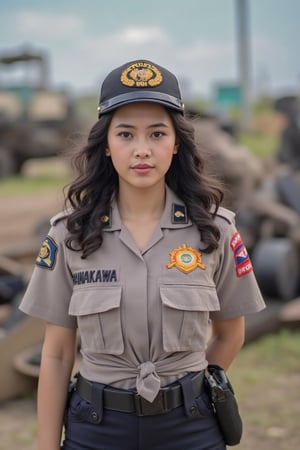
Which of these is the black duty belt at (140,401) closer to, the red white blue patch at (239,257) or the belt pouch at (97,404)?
the belt pouch at (97,404)

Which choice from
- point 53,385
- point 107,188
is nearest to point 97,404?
point 53,385

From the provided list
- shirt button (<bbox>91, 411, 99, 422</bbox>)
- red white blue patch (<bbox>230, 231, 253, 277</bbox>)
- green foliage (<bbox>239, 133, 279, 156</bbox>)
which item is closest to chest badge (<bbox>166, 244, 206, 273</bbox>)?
red white blue patch (<bbox>230, 231, 253, 277</bbox>)

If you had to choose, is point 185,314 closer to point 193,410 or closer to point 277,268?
point 193,410

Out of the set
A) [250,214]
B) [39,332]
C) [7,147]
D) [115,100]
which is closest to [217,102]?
[7,147]

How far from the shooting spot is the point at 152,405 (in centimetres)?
170

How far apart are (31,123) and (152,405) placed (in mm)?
15920

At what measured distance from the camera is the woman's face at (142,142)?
1.73m

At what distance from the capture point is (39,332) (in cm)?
414

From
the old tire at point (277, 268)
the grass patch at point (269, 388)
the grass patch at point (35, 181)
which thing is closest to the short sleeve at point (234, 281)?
the grass patch at point (269, 388)

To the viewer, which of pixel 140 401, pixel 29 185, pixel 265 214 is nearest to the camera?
pixel 140 401

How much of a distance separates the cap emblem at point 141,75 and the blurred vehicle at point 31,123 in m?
14.9

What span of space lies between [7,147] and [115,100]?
1560 centimetres

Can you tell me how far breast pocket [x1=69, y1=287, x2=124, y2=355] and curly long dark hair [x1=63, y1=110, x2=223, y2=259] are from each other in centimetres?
10

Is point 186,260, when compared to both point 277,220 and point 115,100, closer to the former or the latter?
point 115,100
